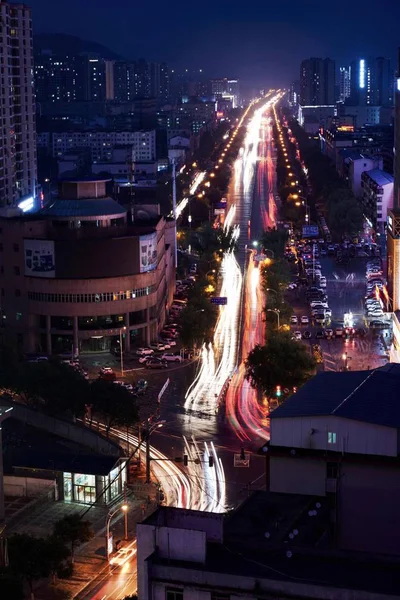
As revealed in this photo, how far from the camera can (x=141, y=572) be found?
26.9 feet

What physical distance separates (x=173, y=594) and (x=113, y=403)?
898cm

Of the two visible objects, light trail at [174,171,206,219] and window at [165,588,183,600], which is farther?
light trail at [174,171,206,219]

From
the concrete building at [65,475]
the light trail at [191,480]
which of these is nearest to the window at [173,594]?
the concrete building at [65,475]

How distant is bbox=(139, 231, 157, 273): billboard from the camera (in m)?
23.1

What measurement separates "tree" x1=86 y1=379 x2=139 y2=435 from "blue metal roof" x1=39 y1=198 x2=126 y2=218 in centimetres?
697

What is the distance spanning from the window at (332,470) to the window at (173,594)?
2.94m

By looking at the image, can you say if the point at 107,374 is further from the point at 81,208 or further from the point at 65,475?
the point at 65,475

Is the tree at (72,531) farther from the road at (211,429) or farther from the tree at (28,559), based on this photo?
the tree at (28,559)

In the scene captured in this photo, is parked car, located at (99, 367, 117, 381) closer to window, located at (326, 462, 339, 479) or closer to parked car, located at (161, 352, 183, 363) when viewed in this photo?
parked car, located at (161, 352, 183, 363)

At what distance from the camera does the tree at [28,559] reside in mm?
11359

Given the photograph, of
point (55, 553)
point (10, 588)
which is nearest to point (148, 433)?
point (55, 553)

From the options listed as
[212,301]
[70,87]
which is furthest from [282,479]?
[70,87]

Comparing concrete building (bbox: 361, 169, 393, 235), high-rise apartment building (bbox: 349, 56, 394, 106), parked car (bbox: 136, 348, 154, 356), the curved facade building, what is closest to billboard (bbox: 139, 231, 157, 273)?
the curved facade building

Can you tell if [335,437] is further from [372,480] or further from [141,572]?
[141,572]
